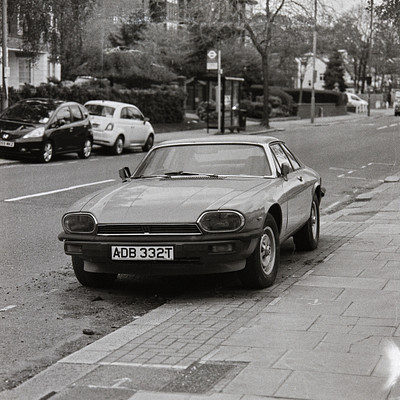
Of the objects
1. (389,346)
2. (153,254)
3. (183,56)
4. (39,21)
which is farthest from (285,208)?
(183,56)

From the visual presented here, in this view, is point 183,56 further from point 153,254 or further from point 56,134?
point 153,254

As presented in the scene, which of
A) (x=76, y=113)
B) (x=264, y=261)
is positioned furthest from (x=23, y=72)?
(x=264, y=261)

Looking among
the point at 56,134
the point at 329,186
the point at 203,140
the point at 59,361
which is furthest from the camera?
the point at 56,134

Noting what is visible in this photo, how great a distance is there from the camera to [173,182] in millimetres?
8664

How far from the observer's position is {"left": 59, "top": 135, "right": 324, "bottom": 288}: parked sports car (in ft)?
24.6

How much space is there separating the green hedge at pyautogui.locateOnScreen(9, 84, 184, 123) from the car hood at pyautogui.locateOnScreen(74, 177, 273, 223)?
77.9 feet

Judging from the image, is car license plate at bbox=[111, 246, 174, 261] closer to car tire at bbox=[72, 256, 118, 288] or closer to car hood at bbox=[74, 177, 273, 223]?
car hood at bbox=[74, 177, 273, 223]

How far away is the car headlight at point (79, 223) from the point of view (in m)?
7.77

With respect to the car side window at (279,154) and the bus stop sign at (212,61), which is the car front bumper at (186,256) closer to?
the car side window at (279,154)

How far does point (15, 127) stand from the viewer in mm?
23656

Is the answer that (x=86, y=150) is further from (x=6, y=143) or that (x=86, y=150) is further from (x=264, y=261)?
(x=264, y=261)

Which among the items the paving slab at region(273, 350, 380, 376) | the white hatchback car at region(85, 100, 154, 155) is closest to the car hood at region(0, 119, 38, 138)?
the white hatchback car at region(85, 100, 154, 155)

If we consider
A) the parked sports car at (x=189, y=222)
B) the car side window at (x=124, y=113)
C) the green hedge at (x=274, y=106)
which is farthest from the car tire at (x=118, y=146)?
the green hedge at (x=274, y=106)

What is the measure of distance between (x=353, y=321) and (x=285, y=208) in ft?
7.61
